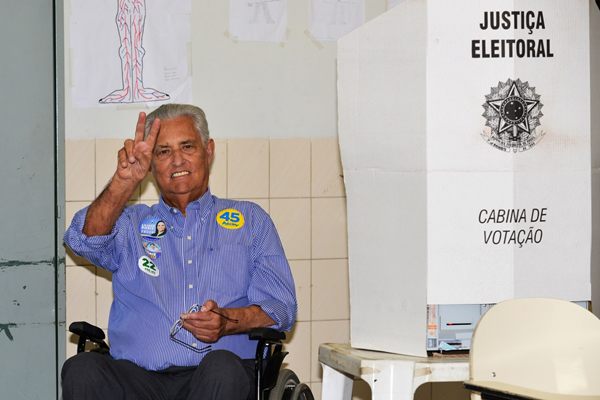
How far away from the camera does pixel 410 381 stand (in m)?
2.26

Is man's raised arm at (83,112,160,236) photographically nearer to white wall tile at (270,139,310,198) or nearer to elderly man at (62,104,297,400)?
elderly man at (62,104,297,400)

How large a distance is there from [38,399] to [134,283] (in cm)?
75

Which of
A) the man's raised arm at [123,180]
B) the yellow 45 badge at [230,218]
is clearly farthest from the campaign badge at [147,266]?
the yellow 45 badge at [230,218]

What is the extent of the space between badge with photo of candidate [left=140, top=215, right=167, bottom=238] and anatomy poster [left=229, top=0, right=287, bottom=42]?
2.69ft

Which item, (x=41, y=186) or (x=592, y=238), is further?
(x=41, y=186)

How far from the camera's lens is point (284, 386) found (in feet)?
9.27

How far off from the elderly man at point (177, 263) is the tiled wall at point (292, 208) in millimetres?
394

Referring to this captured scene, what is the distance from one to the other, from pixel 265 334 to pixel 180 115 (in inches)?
31.0

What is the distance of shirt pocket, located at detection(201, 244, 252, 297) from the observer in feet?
9.84

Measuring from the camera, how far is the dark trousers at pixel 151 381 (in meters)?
2.64

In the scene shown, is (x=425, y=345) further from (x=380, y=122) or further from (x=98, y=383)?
(x=98, y=383)

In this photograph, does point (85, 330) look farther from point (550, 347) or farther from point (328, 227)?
point (550, 347)

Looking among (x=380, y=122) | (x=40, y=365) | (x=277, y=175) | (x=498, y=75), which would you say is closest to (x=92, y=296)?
(x=40, y=365)

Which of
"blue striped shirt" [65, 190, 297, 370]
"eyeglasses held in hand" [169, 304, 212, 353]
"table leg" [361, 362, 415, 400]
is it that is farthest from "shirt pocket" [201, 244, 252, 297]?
"table leg" [361, 362, 415, 400]
